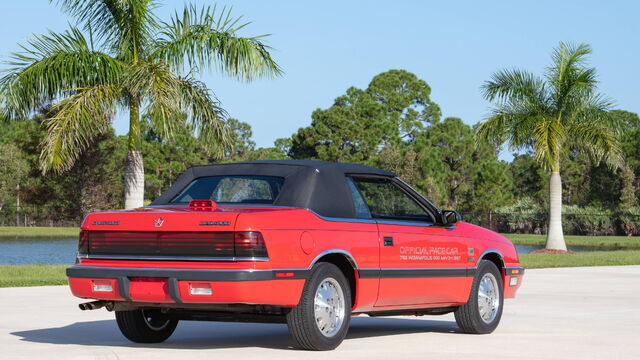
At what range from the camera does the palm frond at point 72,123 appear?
75.8 feet

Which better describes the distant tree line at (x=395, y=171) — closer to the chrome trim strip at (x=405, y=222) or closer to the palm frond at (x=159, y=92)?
the palm frond at (x=159, y=92)

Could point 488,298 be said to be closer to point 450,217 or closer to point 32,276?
point 450,217

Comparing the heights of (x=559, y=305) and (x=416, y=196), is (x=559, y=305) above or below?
below

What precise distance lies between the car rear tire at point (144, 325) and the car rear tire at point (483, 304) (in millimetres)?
3008

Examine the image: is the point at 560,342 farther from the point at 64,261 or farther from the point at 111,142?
the point at 111,142

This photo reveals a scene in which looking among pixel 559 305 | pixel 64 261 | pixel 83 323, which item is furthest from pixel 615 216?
pixel 83 323

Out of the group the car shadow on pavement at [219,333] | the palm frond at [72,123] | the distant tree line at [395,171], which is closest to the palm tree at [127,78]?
the palm frond at [72,123]

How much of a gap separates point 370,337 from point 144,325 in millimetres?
2237

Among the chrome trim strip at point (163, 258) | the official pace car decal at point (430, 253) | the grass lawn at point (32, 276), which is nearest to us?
the chrome trim strip at point (163, 258)

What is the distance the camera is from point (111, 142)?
213 feet

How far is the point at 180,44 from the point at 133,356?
1635 centimetres

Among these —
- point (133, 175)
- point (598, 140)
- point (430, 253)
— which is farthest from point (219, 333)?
point (598, 140)

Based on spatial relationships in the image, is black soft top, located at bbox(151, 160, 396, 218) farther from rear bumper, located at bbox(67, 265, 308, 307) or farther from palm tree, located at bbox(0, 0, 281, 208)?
palm tree, located at bbox(0, 0, 281, 208)

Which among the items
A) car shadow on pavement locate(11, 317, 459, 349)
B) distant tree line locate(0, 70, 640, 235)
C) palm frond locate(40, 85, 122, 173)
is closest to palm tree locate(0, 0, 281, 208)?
palm frond locate(40, 85, 122, 173)
